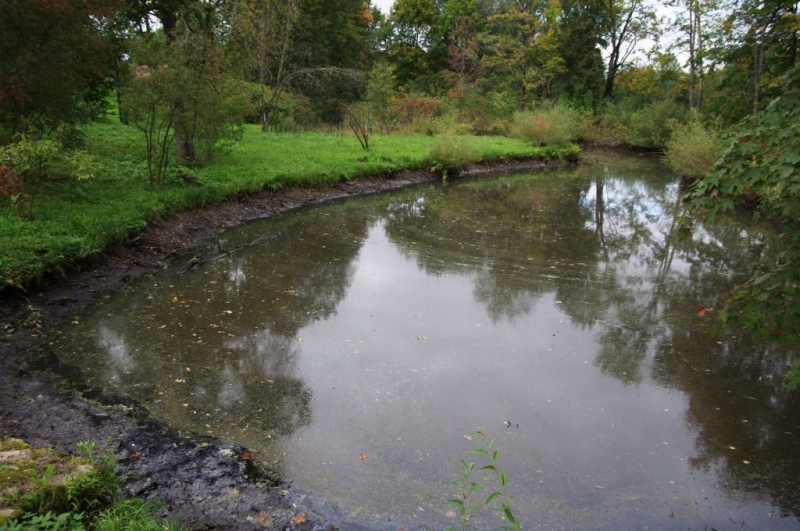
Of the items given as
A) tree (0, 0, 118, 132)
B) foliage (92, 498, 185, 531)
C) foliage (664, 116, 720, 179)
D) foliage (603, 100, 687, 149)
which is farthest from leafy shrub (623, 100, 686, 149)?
foliage (92, 498, 185, 531)

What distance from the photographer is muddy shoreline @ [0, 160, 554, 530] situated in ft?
12.1

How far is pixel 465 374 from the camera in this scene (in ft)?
18.8

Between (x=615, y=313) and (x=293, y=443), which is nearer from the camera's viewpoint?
(x=293, y=443)

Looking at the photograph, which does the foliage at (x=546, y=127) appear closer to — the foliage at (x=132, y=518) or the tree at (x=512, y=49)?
the tree at (x=512, y=49)

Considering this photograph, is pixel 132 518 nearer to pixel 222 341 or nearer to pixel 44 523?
pixel 44 523

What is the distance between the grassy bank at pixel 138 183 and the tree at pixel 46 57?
3.52 feet

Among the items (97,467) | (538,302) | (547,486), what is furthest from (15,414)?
(538,302)

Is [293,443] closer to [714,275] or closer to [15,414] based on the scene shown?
[15,414]

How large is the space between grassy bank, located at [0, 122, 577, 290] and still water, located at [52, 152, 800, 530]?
101cm

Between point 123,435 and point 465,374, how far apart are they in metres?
3.33

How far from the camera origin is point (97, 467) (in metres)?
3.50

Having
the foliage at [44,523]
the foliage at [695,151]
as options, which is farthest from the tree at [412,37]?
the foliage at [44,523]

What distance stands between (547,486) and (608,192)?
16.1 meters

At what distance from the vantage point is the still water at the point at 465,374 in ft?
13.4
